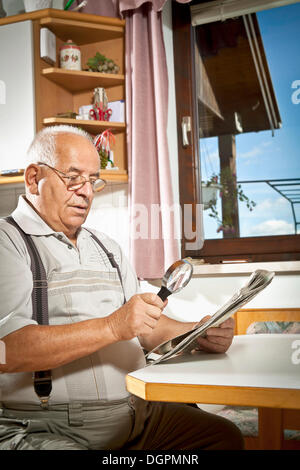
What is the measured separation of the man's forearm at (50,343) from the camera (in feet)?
1.90

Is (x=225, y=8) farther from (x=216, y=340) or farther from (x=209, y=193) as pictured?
(x=216, y=340)

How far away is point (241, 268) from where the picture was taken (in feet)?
4.29

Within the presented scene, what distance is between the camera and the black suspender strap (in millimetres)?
631

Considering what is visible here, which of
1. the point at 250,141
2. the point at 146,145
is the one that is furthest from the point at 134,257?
the point at 250,141

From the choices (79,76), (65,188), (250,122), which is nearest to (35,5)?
(79,76)

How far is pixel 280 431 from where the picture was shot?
0.71 m

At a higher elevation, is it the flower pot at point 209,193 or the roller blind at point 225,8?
the roller blind at point 225,8

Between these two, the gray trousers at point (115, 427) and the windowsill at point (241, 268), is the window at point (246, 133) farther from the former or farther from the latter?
the gray trousers at point (115, 427)

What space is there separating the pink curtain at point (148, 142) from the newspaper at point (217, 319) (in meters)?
0.74

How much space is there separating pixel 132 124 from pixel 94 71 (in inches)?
8.8

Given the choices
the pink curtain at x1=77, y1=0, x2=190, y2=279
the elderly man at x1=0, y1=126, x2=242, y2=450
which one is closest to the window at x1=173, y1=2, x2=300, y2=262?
the pink curtain at x1=77, y1=0, x2=190, y2=279

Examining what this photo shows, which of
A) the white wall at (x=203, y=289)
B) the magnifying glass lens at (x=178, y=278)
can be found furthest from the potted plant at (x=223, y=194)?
the magnifying glass lens at (x=178, y=278)

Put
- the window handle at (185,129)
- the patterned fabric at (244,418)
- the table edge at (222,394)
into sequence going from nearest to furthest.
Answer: the table edge at (222,394) → the patterned fabric at (244,418) → the window handle at (185,129)

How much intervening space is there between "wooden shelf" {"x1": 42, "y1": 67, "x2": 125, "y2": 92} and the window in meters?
0.24
